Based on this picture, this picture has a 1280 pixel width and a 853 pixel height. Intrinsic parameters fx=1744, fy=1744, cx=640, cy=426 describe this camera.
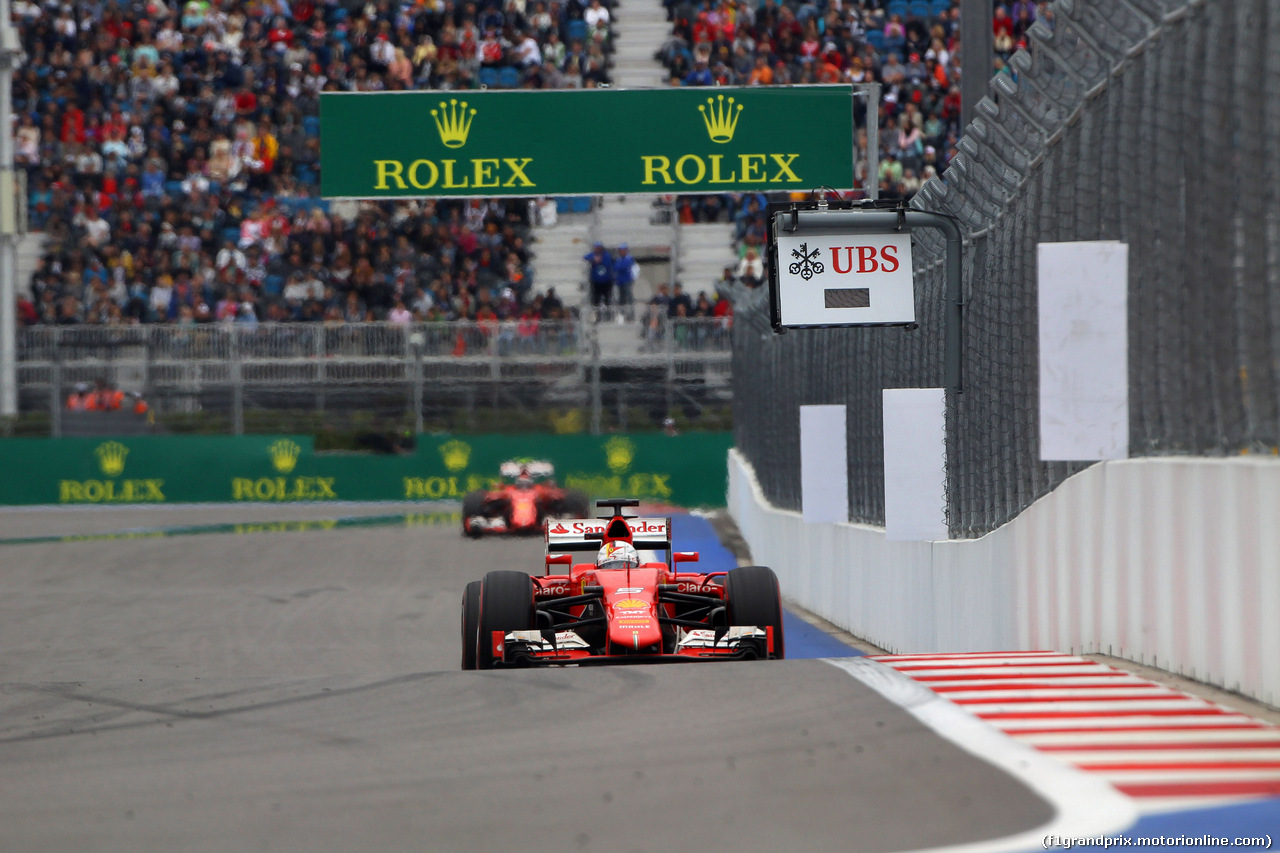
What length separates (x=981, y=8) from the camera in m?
10.6

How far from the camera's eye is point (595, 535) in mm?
9953

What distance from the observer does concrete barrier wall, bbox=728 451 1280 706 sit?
5320mm

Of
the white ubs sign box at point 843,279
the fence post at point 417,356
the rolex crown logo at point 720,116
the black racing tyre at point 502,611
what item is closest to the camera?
the white ubs sign box at point 843,279

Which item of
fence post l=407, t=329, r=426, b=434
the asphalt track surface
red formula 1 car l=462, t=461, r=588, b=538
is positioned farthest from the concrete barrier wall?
fence post l=407, t=329, r=426, b=434

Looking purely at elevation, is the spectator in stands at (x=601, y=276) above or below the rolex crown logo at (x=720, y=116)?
below

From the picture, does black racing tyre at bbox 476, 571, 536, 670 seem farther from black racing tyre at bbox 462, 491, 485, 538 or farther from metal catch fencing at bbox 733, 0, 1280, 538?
black racing tyre at bbox 462, 491, 485, 538

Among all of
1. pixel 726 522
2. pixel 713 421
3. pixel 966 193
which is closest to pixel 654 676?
pixel 966 193

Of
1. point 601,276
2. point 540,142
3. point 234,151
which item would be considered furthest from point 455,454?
point 540,142

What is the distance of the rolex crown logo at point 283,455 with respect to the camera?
2725 centimetres

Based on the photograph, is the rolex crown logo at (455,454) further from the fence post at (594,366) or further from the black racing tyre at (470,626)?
the black racing tyre at (470,626)

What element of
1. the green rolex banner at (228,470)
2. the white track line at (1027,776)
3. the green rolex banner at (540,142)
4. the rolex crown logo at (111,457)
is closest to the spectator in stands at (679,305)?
the green rolex banner at (228,470)

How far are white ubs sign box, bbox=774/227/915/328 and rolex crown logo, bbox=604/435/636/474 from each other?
1809 cm

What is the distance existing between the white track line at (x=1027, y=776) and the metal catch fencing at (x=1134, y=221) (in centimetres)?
132

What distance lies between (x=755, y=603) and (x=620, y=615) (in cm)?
70
